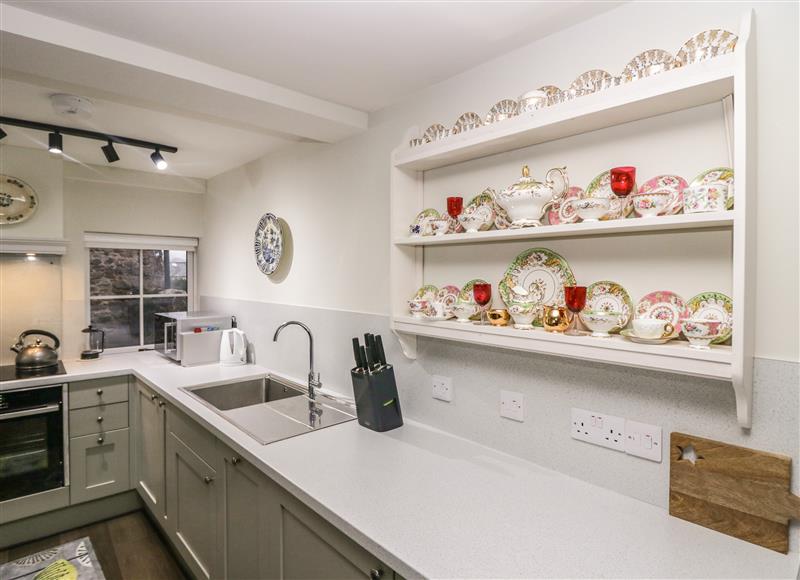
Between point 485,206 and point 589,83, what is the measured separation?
0.51 meters

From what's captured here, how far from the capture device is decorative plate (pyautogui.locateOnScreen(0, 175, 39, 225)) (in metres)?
2.78

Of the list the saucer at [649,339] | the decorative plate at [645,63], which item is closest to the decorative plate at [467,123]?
the decorative plate at [645,63]

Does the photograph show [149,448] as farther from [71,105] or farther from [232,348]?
[71,105]

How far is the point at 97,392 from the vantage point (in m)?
2.83

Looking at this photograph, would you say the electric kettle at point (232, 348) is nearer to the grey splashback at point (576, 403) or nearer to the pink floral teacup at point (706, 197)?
the grey splashback at point (576, 403)

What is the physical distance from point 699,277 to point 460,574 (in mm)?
960

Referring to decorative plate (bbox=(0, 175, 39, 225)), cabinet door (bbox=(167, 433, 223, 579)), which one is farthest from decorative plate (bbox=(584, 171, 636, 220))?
decorative plate (bbox=(0, 175, 39, 225))

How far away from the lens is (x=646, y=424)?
50.1 inches

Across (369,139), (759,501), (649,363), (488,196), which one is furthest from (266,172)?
(759,501)

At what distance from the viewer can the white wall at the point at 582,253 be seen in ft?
3.46

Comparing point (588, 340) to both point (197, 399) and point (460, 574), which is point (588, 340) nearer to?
point (460, 574)

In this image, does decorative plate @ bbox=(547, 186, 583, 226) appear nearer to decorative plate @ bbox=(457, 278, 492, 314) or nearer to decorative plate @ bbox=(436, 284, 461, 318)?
decorative plate @ bbox=(457, 278, 492, 314)

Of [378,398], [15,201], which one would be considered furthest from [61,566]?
[15,201]

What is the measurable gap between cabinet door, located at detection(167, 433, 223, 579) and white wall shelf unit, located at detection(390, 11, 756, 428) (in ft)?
4.08
